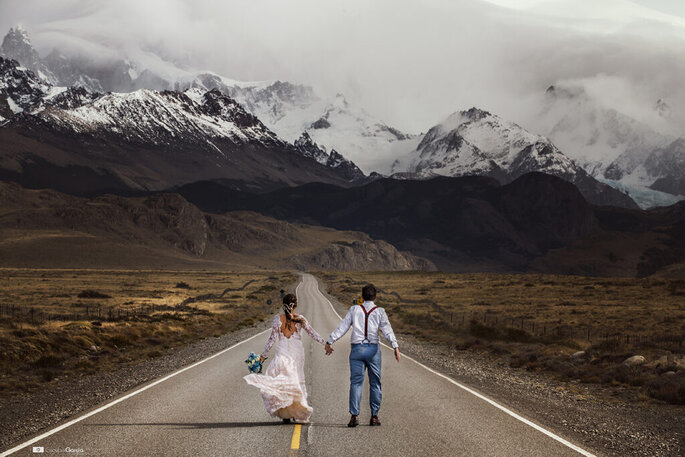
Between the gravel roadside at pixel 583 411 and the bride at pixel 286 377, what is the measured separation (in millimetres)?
4768

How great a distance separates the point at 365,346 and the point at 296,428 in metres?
1.94

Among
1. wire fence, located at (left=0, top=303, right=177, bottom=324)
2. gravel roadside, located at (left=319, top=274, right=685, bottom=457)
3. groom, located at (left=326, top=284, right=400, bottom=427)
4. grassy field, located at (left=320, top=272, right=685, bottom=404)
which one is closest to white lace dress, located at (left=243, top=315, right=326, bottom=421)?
groom, located at (left=326, top=284, right=400, bottom=427)

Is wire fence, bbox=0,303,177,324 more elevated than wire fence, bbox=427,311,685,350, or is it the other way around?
wire fence, bbox=427,311,685,350

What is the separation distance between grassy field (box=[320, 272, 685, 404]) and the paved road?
6630mm

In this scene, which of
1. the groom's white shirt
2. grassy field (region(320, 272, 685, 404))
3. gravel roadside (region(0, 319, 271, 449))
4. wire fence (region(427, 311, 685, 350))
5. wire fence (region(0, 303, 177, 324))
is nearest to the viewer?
the groom's white shirt

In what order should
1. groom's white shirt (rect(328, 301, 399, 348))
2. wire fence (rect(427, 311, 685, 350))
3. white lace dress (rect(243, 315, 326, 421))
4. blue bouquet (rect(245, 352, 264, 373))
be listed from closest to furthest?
groom's white shirt (rect(328, 301, 399, 348)) < white lace dress (rect(243, 315, 326, 421)) < blue bouquet (rect(245, 352, 264, 373)) < wire fence (rect(427, 311, 685, 350))

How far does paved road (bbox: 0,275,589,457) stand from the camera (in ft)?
31.8

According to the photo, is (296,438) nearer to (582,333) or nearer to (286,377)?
(286,377)

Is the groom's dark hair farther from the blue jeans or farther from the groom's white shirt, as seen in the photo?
the blue jeans

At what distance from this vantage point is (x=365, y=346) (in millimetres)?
11203

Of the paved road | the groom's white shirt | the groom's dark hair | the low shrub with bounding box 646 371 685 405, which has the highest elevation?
the groom's dark hair

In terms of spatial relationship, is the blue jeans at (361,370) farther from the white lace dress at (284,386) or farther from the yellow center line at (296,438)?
the yellow center line at (296,438)

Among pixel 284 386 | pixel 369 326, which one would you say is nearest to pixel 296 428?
pixel 284 386

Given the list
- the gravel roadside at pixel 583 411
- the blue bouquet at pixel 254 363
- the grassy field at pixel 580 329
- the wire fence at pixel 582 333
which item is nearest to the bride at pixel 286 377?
the blue bouquet at pixel 254 363
